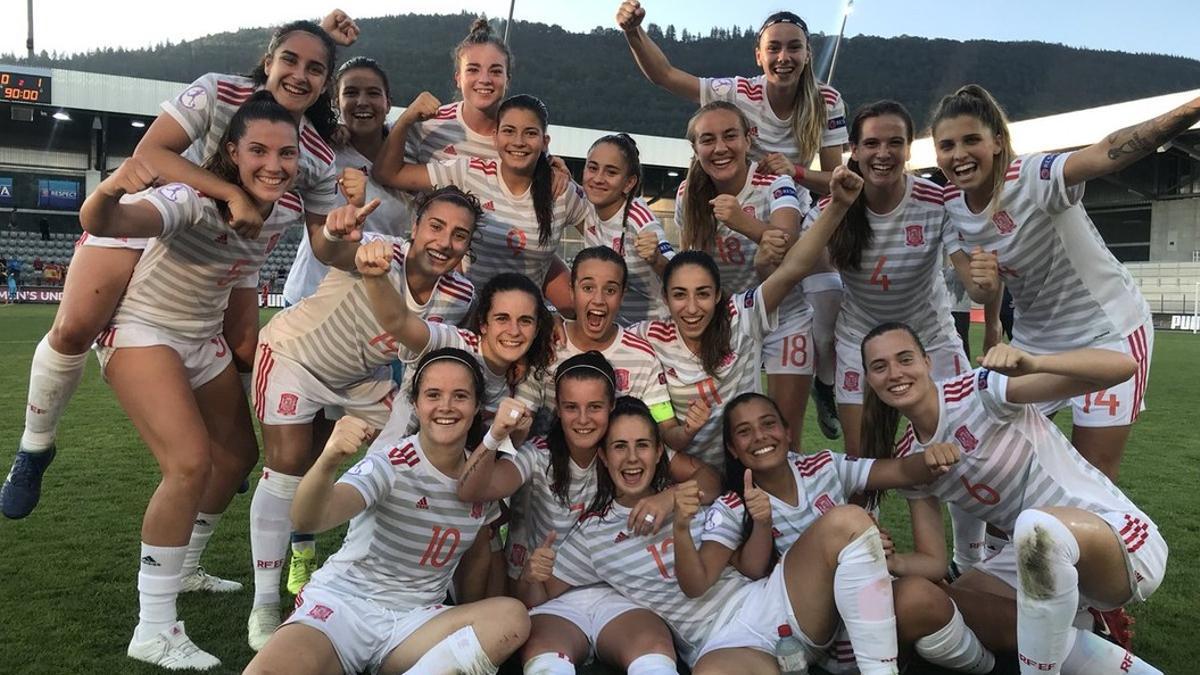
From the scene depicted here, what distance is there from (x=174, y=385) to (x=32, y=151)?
3525cm

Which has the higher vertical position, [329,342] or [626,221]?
[626,221]

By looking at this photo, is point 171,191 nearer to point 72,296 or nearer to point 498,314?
point 72,296

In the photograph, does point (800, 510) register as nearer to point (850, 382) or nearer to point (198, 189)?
point (850, 382)

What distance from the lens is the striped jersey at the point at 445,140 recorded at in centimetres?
421

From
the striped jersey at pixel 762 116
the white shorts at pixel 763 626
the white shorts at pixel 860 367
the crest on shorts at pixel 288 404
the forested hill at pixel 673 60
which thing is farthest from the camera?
the forested hill at pixel 673 60

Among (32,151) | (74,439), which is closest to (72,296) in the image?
(74,439)

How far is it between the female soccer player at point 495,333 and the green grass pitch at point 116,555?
1196mm

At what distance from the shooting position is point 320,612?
2.66 m

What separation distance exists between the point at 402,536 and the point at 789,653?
4.22 feet

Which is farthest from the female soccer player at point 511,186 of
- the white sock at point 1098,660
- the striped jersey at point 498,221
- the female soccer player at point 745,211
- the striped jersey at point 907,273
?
the white sock at point 1098,660

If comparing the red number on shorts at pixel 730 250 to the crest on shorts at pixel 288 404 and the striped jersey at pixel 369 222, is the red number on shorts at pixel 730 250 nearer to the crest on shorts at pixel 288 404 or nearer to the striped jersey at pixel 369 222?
the striped jersey at pixel 369 222

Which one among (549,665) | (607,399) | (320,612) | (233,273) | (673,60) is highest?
(673,60)

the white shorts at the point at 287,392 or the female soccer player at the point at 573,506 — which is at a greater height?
the white shorts at the point at 287,392

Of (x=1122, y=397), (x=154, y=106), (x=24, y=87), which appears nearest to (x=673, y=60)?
(x=154, y=106)
